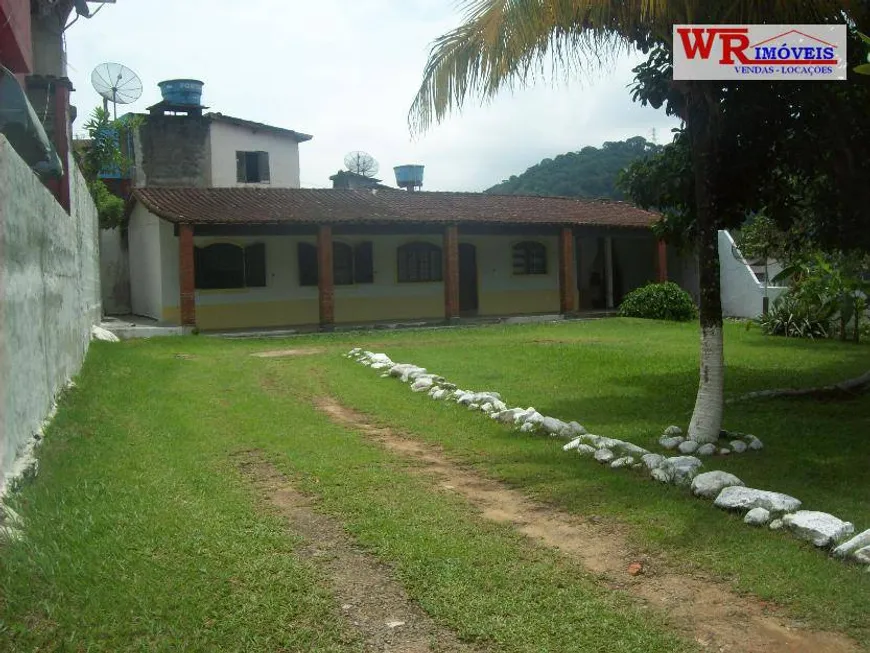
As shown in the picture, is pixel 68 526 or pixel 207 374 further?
pixel 207 374

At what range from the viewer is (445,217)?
21109mm

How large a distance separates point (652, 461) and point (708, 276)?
173 cm

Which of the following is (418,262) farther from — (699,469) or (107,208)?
(699,469)

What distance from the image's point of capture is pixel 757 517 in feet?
15.2

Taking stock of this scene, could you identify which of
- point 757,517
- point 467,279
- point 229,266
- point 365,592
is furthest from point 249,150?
point 365,592

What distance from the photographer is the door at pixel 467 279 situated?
23922 millimetres

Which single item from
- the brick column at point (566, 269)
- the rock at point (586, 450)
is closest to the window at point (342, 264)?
the brick column at point (566, 269)

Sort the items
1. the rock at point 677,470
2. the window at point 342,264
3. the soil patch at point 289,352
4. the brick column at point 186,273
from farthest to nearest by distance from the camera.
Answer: the window at point 342,264, the brick column at point 186,273, the soil patch at point 289,352, the rock at point 677,470

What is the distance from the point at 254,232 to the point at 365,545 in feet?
51.8

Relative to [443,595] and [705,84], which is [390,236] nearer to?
[705,84]

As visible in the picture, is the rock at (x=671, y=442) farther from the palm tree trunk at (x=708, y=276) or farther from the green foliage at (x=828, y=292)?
the green foliage at (x=828, y=292)

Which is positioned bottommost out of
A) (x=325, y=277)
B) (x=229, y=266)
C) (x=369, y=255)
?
(x=325, y=277)

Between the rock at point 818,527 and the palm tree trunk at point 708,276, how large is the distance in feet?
7.01

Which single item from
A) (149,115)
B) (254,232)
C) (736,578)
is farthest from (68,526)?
(149,115)
